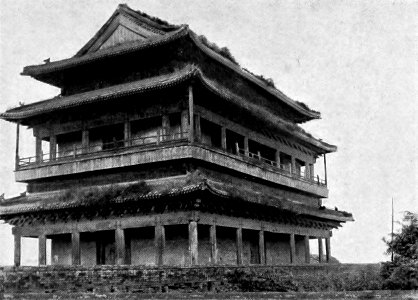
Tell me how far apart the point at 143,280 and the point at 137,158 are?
27.4ft

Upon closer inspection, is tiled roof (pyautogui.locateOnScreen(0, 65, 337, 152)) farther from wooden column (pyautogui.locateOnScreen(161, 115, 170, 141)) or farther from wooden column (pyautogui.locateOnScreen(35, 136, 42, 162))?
wooden column (pyautogui.locateOnScreen(161, 115, 170, 141))

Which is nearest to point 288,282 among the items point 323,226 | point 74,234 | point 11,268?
point 11,268

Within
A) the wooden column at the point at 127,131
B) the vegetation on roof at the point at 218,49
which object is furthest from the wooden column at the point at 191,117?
the vegetation on roof at the point at 218,49

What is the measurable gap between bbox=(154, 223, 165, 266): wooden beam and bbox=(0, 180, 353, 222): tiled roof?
145cm

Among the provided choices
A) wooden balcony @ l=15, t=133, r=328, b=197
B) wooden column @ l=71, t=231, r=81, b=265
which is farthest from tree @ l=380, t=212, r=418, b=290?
wooden column @ l=71, t=231, r=81, b=265

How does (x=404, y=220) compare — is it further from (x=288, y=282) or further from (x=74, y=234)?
(x=74, y=234)

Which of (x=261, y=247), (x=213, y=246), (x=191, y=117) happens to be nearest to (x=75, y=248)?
(x=213, y=246)

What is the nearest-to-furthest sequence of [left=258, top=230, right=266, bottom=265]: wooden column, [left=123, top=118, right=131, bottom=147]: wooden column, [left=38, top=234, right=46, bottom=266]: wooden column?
[left=123, top=118, right=131, bottom=147]: wooden column → [left=38, top=234, right=46, bottom=266]: wooden column → [left=258, top=230, right=266, bottom=265]: wooden column

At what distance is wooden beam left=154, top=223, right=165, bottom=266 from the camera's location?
24297mm

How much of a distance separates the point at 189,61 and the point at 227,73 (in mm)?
3517

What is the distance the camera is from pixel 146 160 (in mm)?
25422

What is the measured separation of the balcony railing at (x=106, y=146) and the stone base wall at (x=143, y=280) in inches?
291

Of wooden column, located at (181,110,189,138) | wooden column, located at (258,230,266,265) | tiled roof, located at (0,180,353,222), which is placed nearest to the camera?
tiled roof, located at (0,180,353,222)

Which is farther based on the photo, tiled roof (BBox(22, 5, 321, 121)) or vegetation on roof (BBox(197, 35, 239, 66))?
vegetation on roof (BBox(197, 35, 239, 66))
